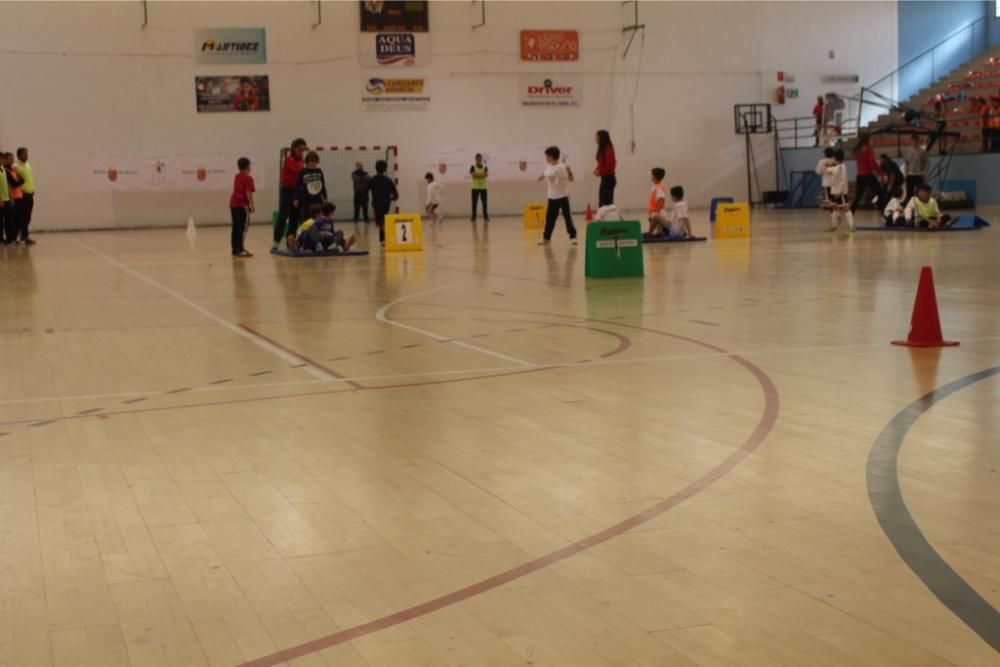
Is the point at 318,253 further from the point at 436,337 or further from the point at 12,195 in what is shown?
the point at 436,337

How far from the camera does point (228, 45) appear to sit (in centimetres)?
3341

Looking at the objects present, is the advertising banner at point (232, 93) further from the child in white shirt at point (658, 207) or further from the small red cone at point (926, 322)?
the small red cone at point (926, 322)

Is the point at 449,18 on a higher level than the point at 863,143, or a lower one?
higher

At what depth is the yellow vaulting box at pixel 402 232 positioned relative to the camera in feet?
66.7

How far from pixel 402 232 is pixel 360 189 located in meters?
11.6

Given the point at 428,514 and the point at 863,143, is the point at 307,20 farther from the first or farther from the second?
the point at 428,514

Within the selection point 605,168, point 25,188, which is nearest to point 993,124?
point 605,168

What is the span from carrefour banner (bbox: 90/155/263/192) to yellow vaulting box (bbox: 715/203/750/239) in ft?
51.5

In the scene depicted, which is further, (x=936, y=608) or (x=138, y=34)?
(x=138, y=34)

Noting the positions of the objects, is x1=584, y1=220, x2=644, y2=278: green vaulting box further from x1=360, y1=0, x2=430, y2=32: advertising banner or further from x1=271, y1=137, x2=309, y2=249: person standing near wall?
x1=360, y1=0, x2=430, y2=32: advertising banner

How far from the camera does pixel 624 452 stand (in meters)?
5.55

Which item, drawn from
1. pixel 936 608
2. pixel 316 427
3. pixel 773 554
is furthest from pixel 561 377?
pixel 936 608

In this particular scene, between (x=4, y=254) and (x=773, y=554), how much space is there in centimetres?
2063

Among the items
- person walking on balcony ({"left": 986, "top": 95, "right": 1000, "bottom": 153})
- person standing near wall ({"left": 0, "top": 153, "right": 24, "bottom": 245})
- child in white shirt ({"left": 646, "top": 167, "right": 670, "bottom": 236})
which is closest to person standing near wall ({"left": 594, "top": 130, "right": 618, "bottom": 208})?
child in white shirt ({"left": 646, "top": 167, "right": 670, "bottom": 236})
